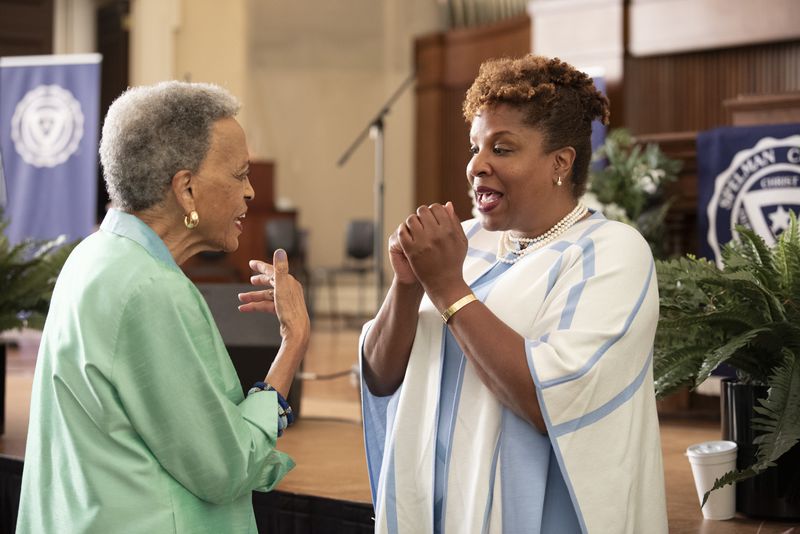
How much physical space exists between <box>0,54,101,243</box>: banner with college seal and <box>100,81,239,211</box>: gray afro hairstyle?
5.63 metres

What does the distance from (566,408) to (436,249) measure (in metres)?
0.34

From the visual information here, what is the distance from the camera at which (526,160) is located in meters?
1.89

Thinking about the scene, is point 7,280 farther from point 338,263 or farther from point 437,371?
point 338,263

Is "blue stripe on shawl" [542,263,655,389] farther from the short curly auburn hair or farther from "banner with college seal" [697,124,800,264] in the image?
"banner with college seal" [697,124,800,264]

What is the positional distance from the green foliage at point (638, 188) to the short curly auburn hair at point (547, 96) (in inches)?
119

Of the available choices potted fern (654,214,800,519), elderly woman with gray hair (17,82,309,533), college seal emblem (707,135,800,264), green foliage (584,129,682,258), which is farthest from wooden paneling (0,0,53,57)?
elderly woman with gray hair (17,82,309,533)

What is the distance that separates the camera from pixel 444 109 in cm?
1111

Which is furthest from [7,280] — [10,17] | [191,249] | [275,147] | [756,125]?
[275,147]

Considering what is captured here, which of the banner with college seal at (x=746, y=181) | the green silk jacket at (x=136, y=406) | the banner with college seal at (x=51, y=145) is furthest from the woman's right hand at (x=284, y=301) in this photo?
the banner with college seal at (x=51, y=145)

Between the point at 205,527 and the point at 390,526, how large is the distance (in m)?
0.36

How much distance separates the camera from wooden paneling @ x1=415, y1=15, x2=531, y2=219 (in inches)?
420

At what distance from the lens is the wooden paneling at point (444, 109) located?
10.7 meters

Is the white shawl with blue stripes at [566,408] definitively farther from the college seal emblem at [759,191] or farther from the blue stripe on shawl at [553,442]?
the college seal emblem at [759,191]

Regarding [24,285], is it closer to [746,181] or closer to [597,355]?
[597,355]
